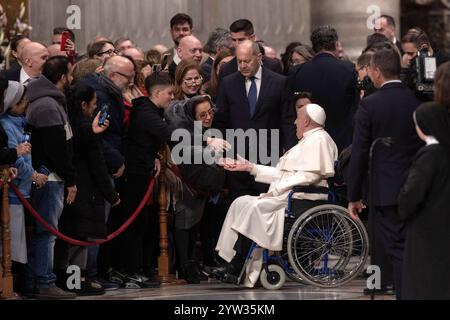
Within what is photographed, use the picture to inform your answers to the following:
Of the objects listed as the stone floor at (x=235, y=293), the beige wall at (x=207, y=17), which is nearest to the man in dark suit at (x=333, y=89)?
the stone floor at (x=235, y=293)

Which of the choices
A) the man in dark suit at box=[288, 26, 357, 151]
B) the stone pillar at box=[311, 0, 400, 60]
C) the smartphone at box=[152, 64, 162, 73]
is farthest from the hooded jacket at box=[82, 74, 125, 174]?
the stone pillar at box=[311, 0, 400, 60]

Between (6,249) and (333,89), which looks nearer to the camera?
(6,249)

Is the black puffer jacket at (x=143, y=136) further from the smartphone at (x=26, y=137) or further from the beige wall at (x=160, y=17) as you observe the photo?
the beige wall at (x=160, y=17)

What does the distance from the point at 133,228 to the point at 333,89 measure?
2.34 metres

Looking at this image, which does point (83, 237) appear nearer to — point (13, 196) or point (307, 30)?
point (13, 196)

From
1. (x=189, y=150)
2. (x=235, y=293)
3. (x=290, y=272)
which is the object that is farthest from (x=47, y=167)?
(x=290, y=272)

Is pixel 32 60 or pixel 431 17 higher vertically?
pixel 431 17

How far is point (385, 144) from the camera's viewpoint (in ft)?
37.6

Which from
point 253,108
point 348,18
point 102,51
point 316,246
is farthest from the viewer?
point 348,18

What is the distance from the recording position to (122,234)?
45.2 ft

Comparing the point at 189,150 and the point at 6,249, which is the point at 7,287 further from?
the point at 189,150

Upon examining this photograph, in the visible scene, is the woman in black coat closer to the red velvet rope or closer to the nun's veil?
the nun's veil

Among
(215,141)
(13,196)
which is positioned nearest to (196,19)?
(215,141)

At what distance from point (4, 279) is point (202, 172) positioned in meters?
2.21
